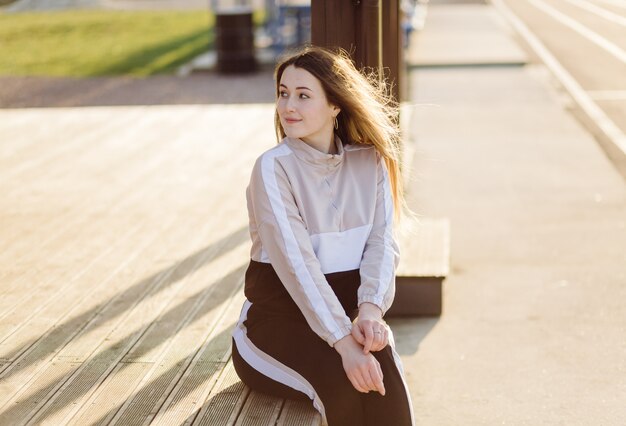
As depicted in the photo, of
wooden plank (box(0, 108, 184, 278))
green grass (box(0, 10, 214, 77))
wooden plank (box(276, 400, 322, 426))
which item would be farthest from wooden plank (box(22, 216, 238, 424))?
green grass (box(0, 10, 214, 77))

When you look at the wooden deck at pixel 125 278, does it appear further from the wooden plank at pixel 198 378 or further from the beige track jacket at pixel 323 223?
the beige track jacket at pixel 323 223

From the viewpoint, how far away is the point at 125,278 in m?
5.62

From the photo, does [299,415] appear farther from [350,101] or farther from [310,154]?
[350,101]

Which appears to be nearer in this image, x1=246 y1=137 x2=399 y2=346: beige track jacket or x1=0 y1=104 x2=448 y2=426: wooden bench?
x1=246 y1=137 x2=399 y2=346: beige track jacket

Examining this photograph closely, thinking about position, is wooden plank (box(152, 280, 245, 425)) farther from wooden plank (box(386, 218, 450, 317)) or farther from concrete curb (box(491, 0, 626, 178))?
concrete curb (box(491, 0, 626, 178))

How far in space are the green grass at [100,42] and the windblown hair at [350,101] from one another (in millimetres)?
14070

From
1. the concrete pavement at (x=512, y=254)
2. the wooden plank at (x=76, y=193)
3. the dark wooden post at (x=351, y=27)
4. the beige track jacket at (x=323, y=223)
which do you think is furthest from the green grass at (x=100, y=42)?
the beige track jacket at (x=323, y=223)

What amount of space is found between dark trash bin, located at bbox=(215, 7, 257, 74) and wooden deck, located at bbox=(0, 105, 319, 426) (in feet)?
23.4

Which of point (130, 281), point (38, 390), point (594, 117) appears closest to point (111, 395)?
point (38, 390)

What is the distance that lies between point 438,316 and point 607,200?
122 inches

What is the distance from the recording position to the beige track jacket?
3637mm

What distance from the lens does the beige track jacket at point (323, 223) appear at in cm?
364

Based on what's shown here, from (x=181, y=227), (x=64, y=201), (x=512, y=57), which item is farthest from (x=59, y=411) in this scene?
(x=512, y=57)


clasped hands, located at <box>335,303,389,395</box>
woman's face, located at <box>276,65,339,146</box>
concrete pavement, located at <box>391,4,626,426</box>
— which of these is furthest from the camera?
concrete pavement, located at <box>391,4,626,426</box>
